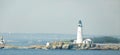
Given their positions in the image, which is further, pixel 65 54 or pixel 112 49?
pixel 112 49

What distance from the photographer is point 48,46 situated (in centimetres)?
9038

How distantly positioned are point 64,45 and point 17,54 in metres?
17.5

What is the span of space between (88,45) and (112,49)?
13.2 feet

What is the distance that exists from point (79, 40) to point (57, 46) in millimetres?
4682

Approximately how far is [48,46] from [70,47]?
4401 millimetres

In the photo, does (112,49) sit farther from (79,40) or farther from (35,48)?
(35,48)

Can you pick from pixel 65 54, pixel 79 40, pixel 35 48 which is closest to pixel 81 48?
pixel 79 40

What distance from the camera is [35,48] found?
9050cm

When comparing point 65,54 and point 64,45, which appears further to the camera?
point 64,45

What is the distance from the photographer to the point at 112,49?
291ft

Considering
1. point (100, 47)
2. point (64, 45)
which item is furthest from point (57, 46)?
point (100, 47)

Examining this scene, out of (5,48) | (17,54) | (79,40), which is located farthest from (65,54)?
(5,48)

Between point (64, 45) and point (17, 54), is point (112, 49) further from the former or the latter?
point (17, 54)

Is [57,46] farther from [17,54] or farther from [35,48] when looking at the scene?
[17,54]
